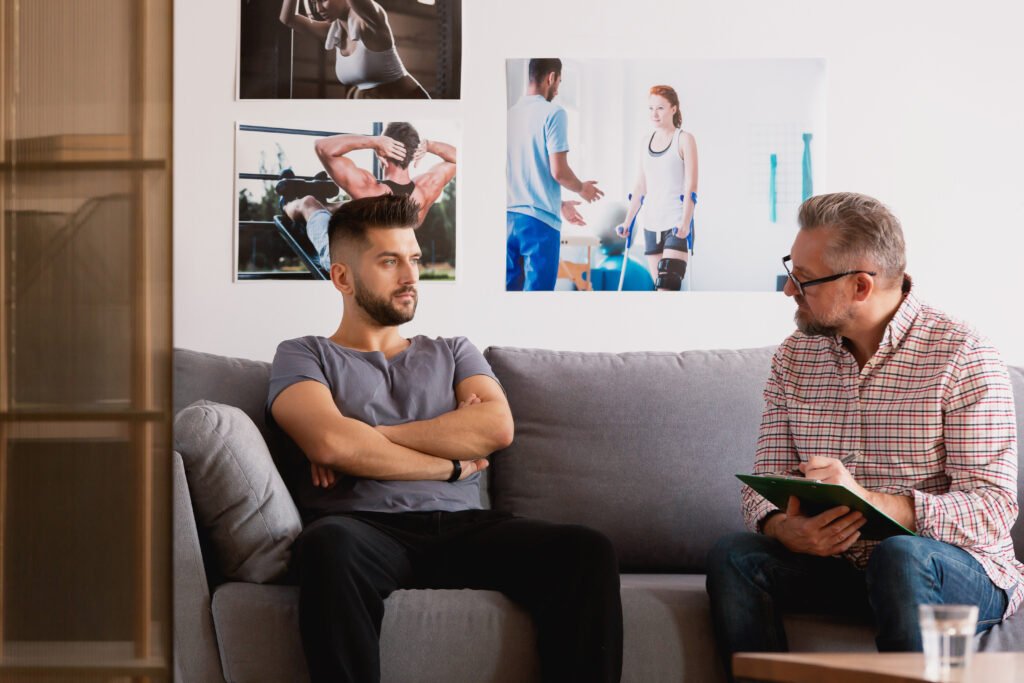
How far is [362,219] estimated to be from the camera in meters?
2.62

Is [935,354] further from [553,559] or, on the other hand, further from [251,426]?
[251,426]

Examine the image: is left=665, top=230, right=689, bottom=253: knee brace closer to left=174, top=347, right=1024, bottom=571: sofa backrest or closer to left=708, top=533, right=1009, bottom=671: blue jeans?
left=174, top=347, right=1024, bottom=571: sofa backrest

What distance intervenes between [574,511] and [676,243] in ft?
2.87

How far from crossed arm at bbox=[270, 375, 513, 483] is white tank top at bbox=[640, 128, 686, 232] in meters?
0.83

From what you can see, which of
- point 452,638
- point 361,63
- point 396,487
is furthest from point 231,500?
point 361,63

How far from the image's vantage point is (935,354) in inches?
77.9

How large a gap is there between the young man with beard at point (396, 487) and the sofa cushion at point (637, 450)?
0.46 feet

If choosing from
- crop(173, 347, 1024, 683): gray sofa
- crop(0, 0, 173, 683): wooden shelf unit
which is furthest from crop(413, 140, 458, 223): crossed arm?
crop(0, 0, 173, 683): wooden shelf unit

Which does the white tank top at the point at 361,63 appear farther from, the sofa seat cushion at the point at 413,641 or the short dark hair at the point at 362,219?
the sofa seat cushion at the point at 413,641

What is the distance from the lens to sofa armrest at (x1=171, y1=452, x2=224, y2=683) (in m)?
1.96

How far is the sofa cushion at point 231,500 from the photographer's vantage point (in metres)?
2.01

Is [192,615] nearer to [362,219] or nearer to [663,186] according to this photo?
[362,219]

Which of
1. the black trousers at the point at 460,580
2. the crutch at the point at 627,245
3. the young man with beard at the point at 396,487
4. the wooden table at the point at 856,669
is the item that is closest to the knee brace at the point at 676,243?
the crutch at the point at 627,245

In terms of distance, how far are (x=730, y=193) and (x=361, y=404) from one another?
1224 millimetres
